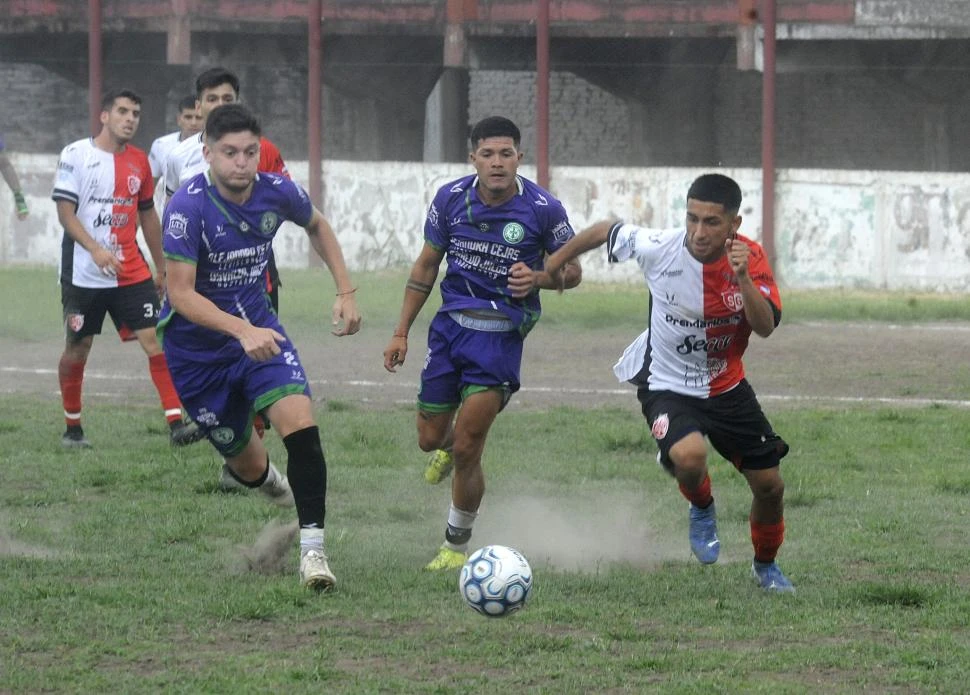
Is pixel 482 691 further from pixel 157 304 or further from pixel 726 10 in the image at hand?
pixel 726 10

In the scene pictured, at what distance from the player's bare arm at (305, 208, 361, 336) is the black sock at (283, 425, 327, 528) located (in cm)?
49

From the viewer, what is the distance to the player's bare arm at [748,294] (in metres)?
5.78

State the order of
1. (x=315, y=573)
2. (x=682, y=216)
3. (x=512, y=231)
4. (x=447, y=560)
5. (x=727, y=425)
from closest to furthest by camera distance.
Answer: (x=315, y=573)
(x=727, y=425)
(x=447, y=560)
(x=512, y=231)
(x=682, y=216)

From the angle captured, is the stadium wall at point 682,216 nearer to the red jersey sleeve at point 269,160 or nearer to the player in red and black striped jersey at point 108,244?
the player in red and black striped jersey at point 108,244

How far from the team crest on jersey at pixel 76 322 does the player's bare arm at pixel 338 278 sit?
3.61 meters

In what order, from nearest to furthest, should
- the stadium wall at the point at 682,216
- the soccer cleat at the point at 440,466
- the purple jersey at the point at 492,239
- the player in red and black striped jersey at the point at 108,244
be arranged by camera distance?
1. the purple jersey at the point at 492,239
2. the soccer cleat at the point at 440,466
3. the player in red and black striped jersey at the point at 108,244
4. the stadium wall at the point at 682,216

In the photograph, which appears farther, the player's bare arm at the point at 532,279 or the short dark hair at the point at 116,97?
the short dark hair at the point at 116,97

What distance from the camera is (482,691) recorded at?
189 inches

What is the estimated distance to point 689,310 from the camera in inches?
247

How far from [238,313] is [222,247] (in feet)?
1.00

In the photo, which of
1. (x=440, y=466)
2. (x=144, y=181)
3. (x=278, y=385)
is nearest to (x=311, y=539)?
(x=278, y=385)

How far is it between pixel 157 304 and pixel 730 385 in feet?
16.7

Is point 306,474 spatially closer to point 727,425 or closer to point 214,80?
point 727,425

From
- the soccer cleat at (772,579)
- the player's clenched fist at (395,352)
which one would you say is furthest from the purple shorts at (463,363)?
the soccer cleat at (772,579)
